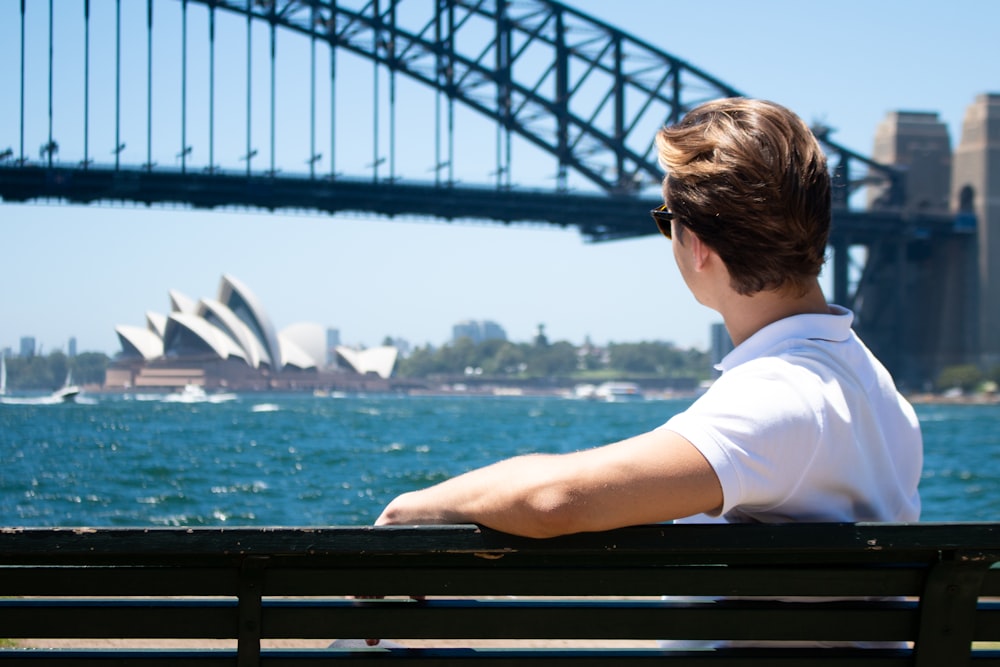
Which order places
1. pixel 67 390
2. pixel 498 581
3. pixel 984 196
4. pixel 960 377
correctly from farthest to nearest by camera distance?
pixel 984 196 → pixel 960 377 → pixel 67 390 → pixel 498 581

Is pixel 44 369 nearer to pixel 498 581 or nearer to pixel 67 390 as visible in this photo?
pixel 67 390

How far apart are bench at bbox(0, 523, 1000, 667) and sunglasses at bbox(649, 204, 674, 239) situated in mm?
340

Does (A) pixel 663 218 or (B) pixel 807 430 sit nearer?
(B) pixel 807 430

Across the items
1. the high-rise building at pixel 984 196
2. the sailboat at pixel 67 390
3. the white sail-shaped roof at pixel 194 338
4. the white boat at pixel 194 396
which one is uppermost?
the high-rise building at pixel 984 196

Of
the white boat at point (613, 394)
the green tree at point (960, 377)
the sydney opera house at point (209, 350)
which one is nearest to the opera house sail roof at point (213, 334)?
the sydney opera house at point (209, 350)

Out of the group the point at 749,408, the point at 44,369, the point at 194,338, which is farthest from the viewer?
the point at 194,338

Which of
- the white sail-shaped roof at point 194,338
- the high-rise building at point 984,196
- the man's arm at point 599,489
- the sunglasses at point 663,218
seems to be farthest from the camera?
the white sail-shaped roof at point 194,338

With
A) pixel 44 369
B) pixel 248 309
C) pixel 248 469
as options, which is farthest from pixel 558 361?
pixel 248 469

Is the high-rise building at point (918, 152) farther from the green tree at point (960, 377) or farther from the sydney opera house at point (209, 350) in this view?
the sydney opera house at point (209, 350)

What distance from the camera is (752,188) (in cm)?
118

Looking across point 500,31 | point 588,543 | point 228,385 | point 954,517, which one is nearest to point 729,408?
point 588,543

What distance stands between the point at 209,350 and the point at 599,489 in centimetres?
4983

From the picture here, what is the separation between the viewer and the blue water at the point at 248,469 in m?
8.94

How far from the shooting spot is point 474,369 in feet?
292
